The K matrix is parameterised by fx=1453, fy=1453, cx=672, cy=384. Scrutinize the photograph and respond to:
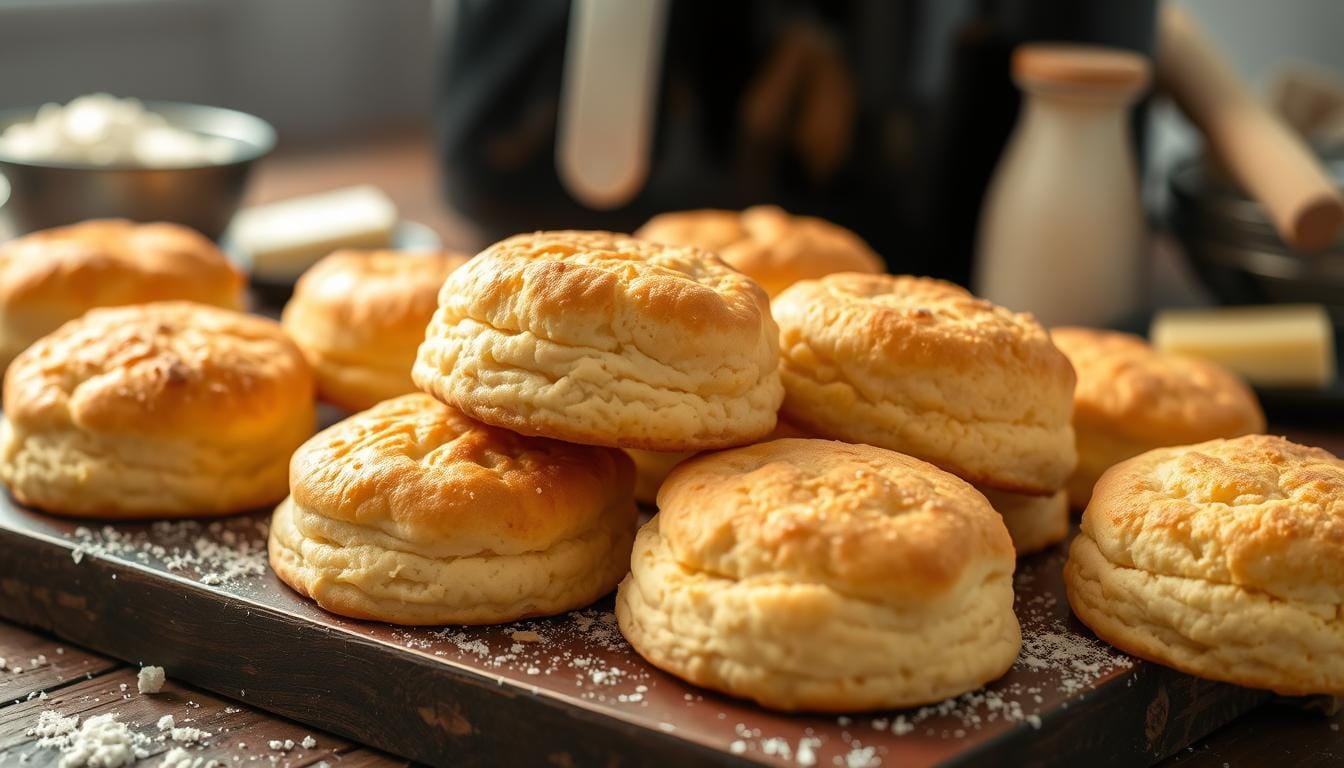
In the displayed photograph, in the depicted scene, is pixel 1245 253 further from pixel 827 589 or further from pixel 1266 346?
pixel 827 589

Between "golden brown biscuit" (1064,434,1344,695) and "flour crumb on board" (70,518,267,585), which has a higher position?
"golden brown biscuit" (1064,434,1344,695)

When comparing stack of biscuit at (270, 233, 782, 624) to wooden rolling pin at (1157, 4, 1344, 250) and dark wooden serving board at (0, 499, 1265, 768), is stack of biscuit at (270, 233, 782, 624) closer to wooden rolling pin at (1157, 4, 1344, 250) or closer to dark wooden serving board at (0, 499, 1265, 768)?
dark wooden serving board at (0, 499, 1265, 768)

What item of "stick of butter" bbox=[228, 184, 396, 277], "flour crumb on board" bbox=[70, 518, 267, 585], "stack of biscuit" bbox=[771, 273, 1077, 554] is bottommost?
"flour crumb on board" bbox=[70, 518, 267, 585]

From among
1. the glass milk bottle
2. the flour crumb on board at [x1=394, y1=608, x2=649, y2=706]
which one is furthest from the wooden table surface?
the glass milk bottle

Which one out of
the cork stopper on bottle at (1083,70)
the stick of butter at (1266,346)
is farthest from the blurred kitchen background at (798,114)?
the stick of butter at (1266,346)

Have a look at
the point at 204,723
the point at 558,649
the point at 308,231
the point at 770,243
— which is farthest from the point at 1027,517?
the point at 308,231

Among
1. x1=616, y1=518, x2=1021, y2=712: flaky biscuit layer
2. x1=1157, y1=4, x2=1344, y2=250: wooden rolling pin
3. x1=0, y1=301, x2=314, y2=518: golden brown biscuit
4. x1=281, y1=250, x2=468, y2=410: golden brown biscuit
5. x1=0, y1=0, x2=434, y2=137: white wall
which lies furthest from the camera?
x1=0, y1=0, x2=434, y2=137: white wall

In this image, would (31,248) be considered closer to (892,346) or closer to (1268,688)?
(892,346)
